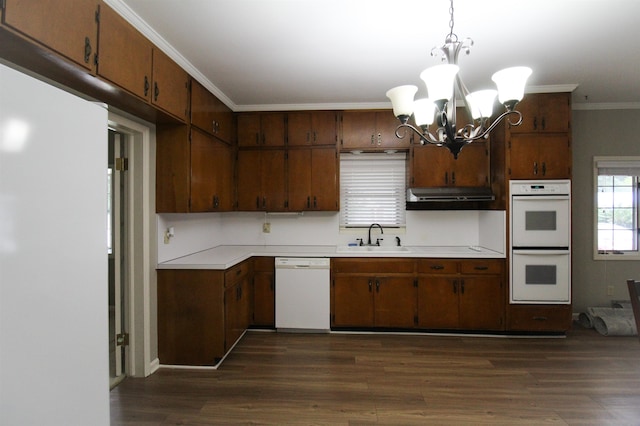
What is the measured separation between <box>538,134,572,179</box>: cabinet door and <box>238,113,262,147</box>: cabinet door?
10.6 feet

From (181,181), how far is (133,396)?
1740 millimetres

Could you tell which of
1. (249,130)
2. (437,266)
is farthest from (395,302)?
(249,130)

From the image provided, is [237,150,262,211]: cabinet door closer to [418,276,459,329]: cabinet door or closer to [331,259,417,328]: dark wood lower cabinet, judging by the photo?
[331,259,417,328]: dark wood lower cabinet

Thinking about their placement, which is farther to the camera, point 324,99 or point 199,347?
point 324,99

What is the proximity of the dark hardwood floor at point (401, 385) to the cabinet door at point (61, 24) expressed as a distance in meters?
2.29

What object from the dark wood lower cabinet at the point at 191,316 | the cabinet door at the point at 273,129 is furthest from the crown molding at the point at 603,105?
the dark wood lower cabinet at the point at 191,316

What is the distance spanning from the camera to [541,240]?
341 centimetres

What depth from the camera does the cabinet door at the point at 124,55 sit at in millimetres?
1829

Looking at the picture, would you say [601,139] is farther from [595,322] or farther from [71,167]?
[71,167]

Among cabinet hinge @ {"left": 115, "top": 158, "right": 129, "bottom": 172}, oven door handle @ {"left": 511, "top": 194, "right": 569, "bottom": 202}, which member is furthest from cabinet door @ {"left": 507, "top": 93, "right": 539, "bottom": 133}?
cabinet hinge @ {"left": 115, "top": 158, "right": 129, "bottom": 172}

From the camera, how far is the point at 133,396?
2.44 metres

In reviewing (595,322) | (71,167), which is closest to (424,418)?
(71,167)

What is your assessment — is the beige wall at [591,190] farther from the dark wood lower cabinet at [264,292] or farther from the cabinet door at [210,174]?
the cabinet door at [210,174]

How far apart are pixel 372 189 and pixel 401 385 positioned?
Answer: 2.40 metres
